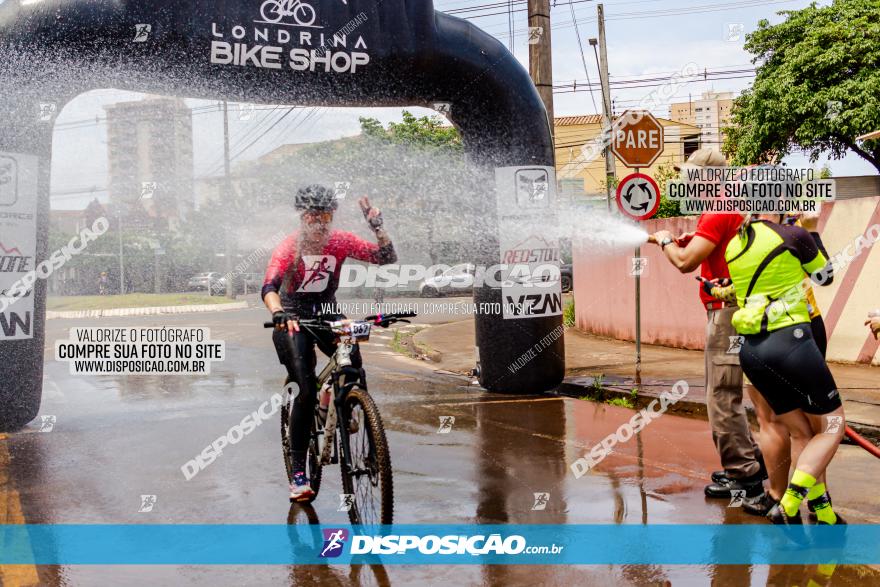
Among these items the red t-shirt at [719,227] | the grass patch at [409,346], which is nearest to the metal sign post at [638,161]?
the grass patch at [409,346]

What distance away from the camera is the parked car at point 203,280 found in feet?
127

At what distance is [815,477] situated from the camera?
4.61 metres

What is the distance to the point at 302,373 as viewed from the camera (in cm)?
551

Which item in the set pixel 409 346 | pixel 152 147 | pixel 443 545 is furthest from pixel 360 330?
pixel 152 147

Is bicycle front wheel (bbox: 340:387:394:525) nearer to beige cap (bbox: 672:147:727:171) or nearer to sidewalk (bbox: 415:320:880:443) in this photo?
beige cap (bbox: 672:147:727:171)

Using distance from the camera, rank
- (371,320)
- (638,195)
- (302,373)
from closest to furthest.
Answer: (371,320)
(302,373)
(638,195)

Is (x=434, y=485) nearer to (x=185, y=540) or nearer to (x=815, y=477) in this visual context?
(x=185, y=540)

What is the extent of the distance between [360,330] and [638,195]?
611 cm

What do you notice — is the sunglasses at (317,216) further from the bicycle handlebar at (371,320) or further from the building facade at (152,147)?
the building facade at (152,147)

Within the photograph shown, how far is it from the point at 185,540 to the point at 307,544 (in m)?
0.70

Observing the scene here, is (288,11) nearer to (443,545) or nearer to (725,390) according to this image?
(725,390)

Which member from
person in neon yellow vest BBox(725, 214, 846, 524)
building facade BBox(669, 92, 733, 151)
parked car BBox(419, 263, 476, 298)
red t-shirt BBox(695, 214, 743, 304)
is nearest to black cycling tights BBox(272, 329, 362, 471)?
red t-shirt BBox(695, 214, 743, 304)

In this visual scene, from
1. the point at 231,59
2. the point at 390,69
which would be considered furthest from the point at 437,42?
the point at 231,59

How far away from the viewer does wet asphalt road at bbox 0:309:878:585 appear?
172 inches
